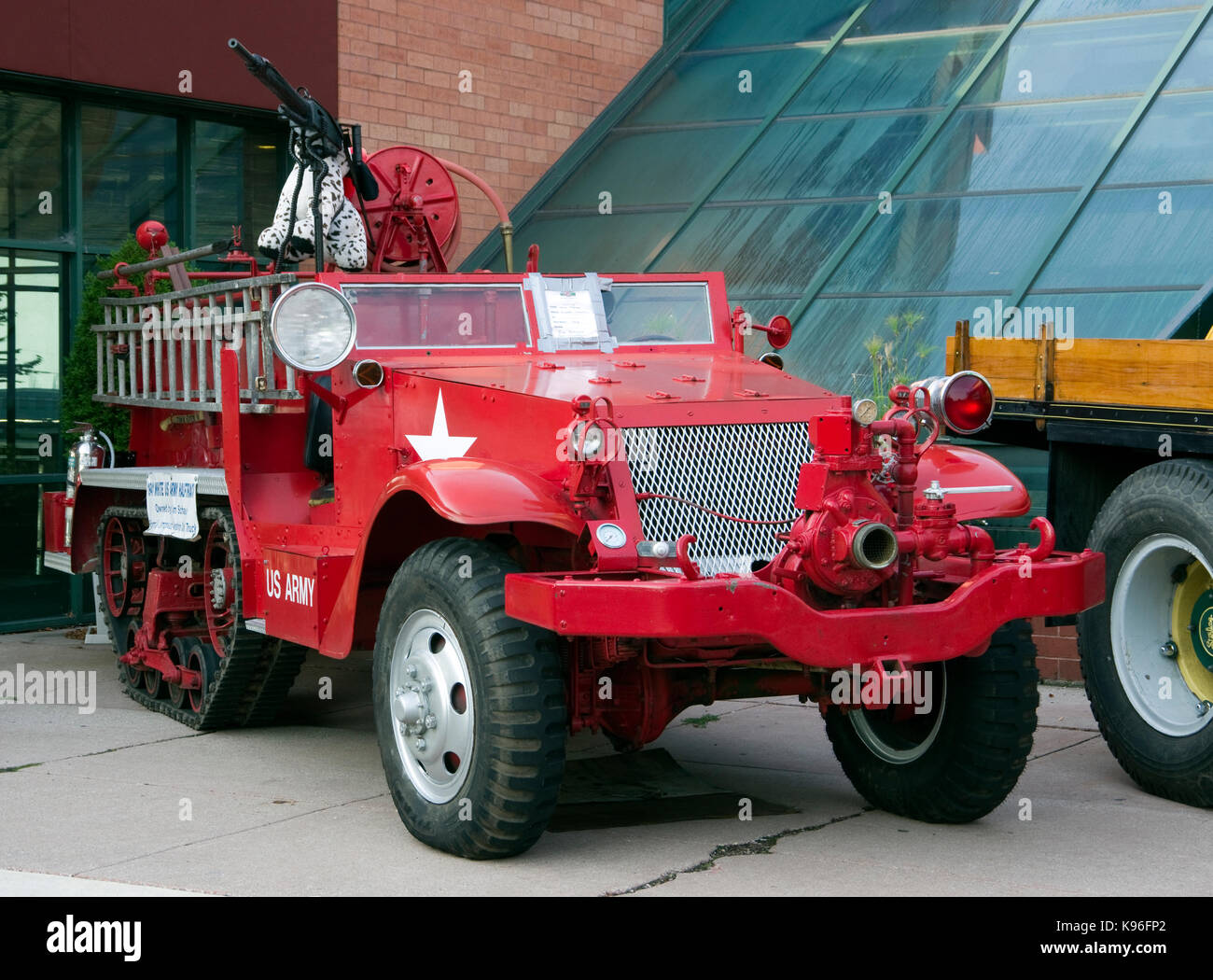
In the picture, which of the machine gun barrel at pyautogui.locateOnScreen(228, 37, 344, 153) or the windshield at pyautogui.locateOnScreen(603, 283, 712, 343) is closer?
the windshield at pyautogui.locateOnScreen(603, 283, 712, 343)

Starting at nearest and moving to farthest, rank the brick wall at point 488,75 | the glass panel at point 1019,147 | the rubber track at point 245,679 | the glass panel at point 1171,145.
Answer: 1. the rubber track at point 245,679
2. the glass panel at point 1171,145
3. the glass panel at point 1019,147
4. the brick wall at point 488,75

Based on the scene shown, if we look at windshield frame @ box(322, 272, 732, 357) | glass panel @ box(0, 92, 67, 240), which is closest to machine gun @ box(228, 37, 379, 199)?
windshield frame @ box(322, 272, 732, 357)

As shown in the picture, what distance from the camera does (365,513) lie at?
6559 millimetres

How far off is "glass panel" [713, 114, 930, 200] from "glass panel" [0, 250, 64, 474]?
5.25 m

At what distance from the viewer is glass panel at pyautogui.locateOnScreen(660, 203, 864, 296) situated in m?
12.0

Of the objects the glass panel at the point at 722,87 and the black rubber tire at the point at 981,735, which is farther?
the glass panel at the point at 722,87

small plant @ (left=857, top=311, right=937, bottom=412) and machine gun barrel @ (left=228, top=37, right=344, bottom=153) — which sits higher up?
machine gun barrel @ (left=228, top=37, right=344, bottom=153)

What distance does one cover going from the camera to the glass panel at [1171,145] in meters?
10.8

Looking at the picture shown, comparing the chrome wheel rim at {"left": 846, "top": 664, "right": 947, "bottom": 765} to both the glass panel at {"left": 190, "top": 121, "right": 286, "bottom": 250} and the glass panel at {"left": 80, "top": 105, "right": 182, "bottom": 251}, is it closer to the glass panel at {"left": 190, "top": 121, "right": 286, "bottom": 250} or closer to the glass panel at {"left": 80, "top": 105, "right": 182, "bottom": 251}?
the glass panel at {"left": 80, "top": 105, "right": 182, "bottom": 251}

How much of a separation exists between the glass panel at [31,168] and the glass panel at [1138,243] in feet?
21.3

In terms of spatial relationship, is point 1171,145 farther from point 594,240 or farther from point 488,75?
point 488,75

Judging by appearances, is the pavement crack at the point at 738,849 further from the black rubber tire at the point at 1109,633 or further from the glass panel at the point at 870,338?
the glass panel at the point at 870,338

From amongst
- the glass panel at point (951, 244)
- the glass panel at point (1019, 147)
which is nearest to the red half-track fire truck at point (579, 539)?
the glass panel at point (951, 244)

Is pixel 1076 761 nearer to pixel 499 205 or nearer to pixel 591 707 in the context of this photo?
pixel 591 707
